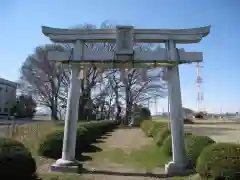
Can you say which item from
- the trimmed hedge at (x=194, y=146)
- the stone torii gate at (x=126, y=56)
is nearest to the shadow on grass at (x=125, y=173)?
the stone torii gate at (x=126, y=56)

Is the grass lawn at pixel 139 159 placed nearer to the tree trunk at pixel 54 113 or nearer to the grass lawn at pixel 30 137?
the grass lawn at pixel 30 137

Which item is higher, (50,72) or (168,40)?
(50,72)

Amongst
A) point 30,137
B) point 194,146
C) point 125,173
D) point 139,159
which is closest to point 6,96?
point 30,137

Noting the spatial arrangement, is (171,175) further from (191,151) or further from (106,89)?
(106,89)

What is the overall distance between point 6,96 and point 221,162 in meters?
54.6

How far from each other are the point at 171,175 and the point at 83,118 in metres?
32.2

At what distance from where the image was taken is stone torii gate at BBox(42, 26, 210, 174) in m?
9.09

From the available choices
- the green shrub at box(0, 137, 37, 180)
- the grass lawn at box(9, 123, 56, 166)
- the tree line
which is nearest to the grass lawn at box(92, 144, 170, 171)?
the grass lawn at box(9, 123, 56, 166)

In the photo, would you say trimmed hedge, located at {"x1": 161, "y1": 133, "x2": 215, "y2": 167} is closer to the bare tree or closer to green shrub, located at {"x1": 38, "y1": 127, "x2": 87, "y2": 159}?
green shrub, located at {"x1": 38, "y1": 127, "x2": 87, "y2": 159}

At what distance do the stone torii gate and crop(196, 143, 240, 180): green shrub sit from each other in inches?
103

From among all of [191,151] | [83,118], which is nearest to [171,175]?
[191,151]

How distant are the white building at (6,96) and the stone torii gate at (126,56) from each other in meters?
47.8

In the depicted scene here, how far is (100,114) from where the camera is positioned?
1863 inches

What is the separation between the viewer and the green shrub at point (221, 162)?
568cm
